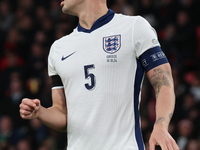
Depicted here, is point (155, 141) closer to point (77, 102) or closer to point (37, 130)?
point (77, 102)

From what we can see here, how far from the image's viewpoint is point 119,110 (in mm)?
2592

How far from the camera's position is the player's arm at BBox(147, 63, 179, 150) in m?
2.06

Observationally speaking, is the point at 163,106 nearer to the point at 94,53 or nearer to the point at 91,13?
the point at 94,53

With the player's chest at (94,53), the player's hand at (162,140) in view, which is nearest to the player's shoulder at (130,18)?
the player's chest at (94,53)

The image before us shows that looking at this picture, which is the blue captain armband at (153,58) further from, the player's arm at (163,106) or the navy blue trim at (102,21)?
the navy blue trim at (102,21)

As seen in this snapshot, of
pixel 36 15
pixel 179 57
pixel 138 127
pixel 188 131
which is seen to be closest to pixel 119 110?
pixel 138 127

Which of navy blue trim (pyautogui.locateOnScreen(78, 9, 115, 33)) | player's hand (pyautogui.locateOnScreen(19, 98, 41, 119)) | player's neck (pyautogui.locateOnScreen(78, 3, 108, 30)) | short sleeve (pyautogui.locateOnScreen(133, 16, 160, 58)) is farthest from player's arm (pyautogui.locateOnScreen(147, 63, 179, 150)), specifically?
player's hand (pyautogui.locateOnScreen(19, 98, 41, 119))

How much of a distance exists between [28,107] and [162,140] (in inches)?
39.0

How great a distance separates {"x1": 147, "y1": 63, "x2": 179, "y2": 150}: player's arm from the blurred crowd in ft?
14.0

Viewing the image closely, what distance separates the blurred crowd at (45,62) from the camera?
6992mm

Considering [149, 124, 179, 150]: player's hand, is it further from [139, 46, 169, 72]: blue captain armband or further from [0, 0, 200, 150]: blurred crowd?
[0, 0, 200, 150]: blurred crowd

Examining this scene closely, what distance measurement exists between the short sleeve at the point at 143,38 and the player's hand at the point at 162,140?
23.8 inches

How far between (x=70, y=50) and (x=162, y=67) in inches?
32.2

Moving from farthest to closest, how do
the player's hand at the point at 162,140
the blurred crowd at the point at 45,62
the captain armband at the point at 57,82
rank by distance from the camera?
the blurred crowd at the point at 45,62 → the captain armband at the point at 57,82 → the player's hand at the point at 162,140
